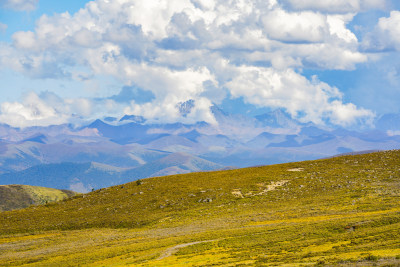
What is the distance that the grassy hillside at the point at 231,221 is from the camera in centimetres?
4744

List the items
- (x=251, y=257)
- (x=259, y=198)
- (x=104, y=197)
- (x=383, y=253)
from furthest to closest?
(x=104, y=197) < (x=259, y=198) < (x=251, y=257) < (x=383, y=253)

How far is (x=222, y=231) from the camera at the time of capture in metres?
65.3

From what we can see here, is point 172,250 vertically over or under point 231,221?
under

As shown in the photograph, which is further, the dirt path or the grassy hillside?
the dirt path

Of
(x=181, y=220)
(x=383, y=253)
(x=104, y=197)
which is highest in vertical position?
(x=104, y=197)

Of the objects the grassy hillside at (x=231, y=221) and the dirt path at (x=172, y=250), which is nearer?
the grassy hillside at (x=231, y=221)

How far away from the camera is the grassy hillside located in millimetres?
47438

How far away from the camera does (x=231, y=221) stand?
74188 millimetres

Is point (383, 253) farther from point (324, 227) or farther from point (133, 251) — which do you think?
point (133, 251)

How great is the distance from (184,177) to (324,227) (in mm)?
65073

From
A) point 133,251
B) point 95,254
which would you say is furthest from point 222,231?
point 95,254

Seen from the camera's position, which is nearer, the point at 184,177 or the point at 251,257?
the point at 251,257

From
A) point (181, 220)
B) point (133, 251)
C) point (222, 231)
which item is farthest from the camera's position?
point (181, 220)

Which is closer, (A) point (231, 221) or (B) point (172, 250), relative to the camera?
(B) point (172, 250)
